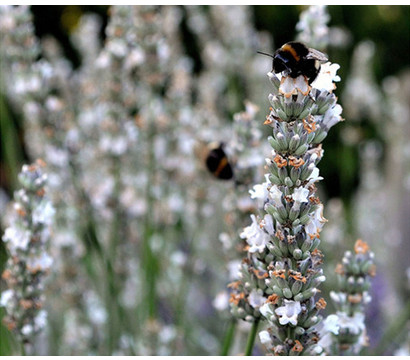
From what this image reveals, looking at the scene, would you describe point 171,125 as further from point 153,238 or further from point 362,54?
point 362,54

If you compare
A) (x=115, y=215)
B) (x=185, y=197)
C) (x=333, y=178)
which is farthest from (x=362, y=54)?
(x=333, y=178)

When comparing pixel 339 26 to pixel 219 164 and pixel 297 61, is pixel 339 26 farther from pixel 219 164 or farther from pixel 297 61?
pixel 297 61

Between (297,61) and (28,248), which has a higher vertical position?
(297,61)

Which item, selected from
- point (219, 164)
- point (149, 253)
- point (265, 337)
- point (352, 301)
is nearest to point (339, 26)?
point (149, 253)

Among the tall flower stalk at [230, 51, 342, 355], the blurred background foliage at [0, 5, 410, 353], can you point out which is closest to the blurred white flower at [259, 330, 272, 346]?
the tall flower stalk at [230, 51, 342, 355]

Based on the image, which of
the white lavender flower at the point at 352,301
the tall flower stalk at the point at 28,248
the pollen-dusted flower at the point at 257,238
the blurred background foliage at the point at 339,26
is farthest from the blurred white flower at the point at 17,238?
the blurred background foliage at the point at 339,26

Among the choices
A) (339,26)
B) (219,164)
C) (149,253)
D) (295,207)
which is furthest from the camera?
(339,26)

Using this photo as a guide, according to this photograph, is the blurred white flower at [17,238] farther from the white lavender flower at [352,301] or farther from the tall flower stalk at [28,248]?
the white lavender flower at [352,301]

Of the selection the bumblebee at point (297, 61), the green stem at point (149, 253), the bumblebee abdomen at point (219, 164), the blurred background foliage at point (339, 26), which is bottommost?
the green stem at point (149, 253)
